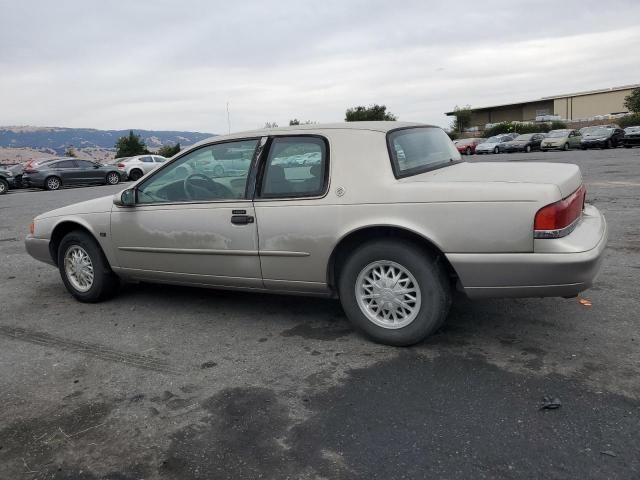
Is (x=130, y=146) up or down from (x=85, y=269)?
up

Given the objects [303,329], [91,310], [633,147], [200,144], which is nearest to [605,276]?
[303,329]

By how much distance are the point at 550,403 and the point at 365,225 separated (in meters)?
1.55

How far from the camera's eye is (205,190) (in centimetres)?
458

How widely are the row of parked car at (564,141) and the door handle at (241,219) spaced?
101ft

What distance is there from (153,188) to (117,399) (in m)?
2.06

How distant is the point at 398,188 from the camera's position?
12.3 feet

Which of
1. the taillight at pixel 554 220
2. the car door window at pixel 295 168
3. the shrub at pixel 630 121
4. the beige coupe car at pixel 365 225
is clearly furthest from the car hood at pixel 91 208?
the shrub at pixel 630 121

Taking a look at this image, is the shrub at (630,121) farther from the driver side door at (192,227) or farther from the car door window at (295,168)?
the driver side door at (192,227)

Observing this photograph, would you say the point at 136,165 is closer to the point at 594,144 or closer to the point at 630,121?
the point at 594,144

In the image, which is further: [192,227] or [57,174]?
[57,174]

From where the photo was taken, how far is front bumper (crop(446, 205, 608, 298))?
3393 mm

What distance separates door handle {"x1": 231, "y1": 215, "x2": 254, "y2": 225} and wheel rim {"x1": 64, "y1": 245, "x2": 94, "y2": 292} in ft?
5.77

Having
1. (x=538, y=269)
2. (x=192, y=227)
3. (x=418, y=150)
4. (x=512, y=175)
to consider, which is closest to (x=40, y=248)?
(x=192, y=227)

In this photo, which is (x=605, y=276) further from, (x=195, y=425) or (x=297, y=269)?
(x=195, y=425)
